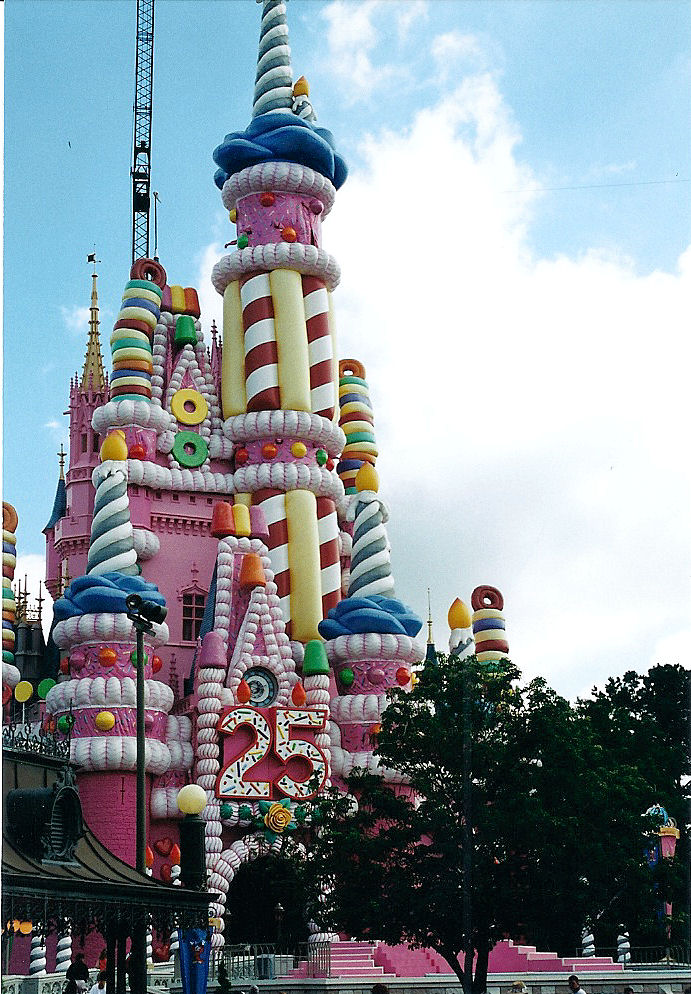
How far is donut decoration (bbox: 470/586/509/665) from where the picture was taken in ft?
164

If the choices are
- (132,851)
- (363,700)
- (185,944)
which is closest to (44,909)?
(185,944)

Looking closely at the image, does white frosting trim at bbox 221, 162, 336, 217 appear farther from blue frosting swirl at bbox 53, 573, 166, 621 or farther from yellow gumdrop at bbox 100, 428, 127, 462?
blue frosting swirl at bbox 53, 573, 166, 621

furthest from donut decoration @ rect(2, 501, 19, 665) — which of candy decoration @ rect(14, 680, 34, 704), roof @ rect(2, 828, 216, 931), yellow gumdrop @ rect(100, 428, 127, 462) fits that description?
roof @ rect(2, 828, 216, 931)

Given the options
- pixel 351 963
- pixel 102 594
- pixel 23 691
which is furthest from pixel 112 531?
pixel 351 963

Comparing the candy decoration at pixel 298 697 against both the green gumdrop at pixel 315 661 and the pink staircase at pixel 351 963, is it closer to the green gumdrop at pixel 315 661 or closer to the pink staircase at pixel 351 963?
the green gumdrop at pixel 315 661

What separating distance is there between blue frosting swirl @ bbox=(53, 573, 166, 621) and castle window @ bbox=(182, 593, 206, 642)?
15.4ft

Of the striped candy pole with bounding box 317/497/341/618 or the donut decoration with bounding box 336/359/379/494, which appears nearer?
the striped candy pole with bounding box 317/497/341/618

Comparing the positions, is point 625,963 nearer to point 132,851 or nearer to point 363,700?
point 363,700

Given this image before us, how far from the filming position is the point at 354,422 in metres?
53.8

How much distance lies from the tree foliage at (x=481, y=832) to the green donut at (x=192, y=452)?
16313 mm

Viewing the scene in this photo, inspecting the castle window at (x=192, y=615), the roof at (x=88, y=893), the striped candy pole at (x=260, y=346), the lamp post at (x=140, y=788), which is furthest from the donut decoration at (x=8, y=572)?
the roof at (x=88, y=893)

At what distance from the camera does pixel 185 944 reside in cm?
2380

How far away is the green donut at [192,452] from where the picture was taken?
46.7 m

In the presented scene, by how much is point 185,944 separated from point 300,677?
2018cm
